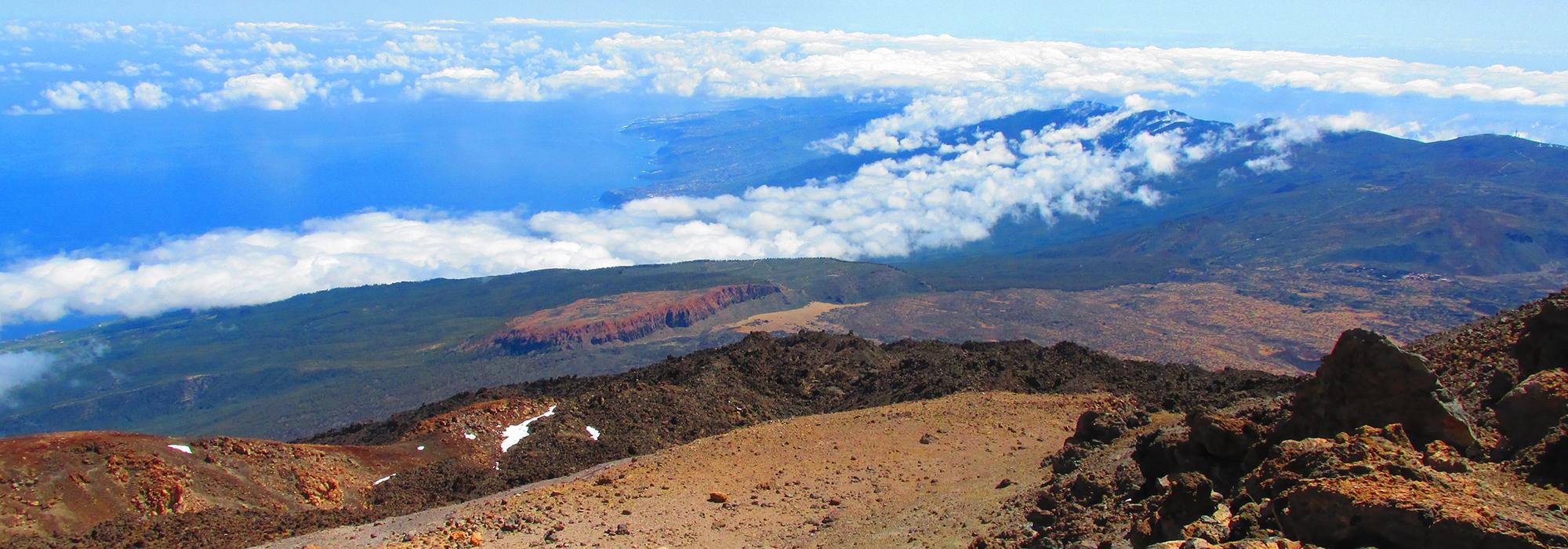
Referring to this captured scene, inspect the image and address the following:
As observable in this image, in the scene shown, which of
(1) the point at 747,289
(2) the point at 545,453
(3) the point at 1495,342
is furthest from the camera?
(1) the point at 747,289

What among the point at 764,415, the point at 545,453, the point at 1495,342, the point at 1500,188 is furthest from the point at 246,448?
the point at 1500,188

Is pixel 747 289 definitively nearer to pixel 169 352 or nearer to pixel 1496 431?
pixel 169 352

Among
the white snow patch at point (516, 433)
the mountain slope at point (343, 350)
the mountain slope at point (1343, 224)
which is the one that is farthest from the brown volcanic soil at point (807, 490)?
the mountain slope at point (1343, 224)

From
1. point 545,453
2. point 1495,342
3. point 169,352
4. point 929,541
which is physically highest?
point 1495,342

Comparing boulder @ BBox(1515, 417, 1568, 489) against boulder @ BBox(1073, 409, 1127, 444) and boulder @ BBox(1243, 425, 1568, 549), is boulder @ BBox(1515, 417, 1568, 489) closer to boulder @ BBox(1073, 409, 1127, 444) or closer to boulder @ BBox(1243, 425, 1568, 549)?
boulder @ BBox(1243, 425, 1568, 549)

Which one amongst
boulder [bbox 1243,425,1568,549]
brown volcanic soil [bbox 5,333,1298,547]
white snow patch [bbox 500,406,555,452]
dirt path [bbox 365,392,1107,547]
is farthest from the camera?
white snow patch [bbox 500,406,555,452]

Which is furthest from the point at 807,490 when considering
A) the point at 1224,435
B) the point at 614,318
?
the point at 614,318

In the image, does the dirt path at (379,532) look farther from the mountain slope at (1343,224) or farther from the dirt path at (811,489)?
the mountain slope at (1343,224)

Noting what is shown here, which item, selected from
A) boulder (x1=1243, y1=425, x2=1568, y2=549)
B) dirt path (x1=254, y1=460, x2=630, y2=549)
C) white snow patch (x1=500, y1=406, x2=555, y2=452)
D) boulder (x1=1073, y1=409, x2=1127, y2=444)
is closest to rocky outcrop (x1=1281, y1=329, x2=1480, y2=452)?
boulder (x1=1243, y1=425, x2=1568, y2=549)
